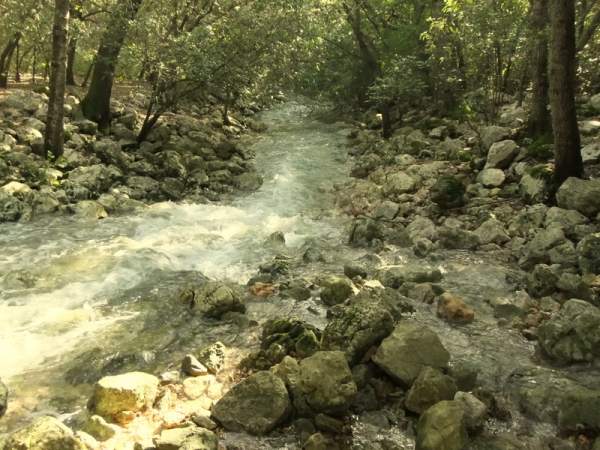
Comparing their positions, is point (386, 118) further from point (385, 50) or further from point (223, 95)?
point (223, 95)

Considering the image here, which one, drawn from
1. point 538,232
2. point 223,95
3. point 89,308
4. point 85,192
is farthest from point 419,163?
point 89,308

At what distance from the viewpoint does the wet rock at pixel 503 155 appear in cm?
1248

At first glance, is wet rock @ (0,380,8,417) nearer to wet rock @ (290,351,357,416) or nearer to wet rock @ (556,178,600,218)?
wet rock @ (290,351,357,416)

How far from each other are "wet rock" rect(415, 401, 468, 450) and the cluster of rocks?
30.9ft

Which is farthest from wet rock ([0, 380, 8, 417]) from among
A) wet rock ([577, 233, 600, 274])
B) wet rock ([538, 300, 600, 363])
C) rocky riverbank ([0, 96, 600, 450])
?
wet rock ([577, 233, 600, 274])

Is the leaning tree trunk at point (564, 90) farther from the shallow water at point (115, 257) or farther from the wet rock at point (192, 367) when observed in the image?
the wet rock at point (192, 367)

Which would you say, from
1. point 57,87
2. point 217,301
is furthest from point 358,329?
point 57,87

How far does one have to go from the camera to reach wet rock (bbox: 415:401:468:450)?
4.67 metres

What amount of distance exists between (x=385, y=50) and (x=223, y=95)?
7.87 metres

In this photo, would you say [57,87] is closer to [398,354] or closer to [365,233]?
[365,233]

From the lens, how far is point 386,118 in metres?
20.0

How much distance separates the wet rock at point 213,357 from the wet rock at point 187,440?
1377mm

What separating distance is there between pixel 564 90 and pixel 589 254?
365cm

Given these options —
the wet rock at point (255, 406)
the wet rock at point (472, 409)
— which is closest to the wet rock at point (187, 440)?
the wet rock at point (255, 406)
